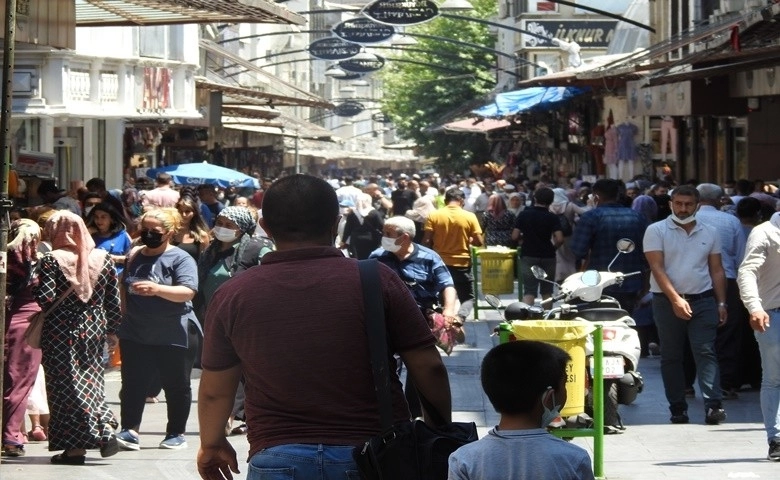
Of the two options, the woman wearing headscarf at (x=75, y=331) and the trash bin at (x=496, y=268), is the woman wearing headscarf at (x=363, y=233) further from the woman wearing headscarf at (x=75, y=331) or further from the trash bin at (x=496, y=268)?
the woman wearing headscarf at (x=75, y=331)

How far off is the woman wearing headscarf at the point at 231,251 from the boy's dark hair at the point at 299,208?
225 inches

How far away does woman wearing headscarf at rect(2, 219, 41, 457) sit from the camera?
9.59 m

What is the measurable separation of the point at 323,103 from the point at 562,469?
2856 centimetres

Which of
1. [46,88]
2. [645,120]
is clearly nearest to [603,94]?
[645,120]

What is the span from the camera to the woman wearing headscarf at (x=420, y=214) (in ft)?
73.9

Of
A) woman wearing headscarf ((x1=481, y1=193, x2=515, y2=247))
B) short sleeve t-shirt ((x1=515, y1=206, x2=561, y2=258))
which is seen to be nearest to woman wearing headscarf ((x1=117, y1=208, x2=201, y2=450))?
short sleeve t-shirt ((x1=515, y1=206, x2=561, y2=258))

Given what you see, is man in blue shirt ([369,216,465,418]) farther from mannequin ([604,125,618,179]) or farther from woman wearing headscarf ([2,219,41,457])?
mannequin ([604,125,618,179])

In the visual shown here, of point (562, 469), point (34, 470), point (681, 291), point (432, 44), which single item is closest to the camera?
point (562, 469)

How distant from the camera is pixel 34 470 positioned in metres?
9.42

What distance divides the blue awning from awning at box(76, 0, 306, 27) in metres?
14.6

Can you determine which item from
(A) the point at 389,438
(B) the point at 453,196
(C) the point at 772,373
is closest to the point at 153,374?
(C) the point at 772,373

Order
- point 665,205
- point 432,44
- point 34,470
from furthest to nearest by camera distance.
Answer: point 432,44 → point 665,205 → point 34,470

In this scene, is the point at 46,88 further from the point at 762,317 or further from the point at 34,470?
the point at 762,317

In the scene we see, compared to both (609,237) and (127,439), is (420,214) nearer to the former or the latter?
(609,237)
